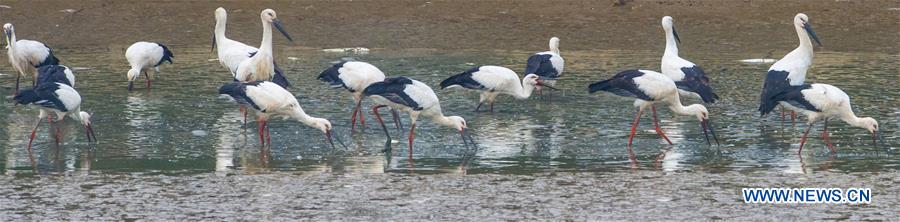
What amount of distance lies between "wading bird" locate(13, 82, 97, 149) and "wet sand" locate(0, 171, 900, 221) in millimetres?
1781

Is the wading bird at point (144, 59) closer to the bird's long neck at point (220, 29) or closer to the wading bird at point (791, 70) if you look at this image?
the bird's long neck at point (220, 29)

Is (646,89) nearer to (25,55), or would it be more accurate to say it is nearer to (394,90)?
(394,90)

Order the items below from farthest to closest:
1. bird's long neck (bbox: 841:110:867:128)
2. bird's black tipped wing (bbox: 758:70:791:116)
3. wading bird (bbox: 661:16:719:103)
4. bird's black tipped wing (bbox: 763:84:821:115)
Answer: wading bird (bbox: 661:16:719:103), bird's black tipped wing (bbox: 758:70:791:116), bird's black tipped wing (bbox: 763:84:821:115), bird's long neck (bbox: 841:110:867:128)

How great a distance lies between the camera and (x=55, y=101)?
1298 centimetres

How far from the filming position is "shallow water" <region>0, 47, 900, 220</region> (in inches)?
400

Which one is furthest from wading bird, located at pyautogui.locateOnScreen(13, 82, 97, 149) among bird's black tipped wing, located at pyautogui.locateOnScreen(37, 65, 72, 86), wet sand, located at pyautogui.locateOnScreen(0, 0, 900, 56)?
wet sand, located at pyautogui.locateOnScreen(0, 0, 900, 56)

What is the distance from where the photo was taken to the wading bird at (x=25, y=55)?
17.1m

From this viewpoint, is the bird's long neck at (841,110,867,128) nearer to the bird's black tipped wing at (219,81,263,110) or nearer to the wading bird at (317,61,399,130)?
the wading bird at (317,61,399,130)

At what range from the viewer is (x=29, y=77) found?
18328mm

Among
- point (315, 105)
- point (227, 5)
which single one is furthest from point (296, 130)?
point (227, 5)

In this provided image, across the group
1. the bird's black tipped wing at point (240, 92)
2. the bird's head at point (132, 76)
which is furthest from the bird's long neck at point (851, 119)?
the bird's head at point (132, 76)

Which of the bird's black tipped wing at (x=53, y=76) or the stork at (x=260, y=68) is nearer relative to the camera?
the bird's black tipped wing at (x=53, y=76)

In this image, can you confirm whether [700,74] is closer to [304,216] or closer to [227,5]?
[304,216]

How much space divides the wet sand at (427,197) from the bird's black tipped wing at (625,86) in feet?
7.98
